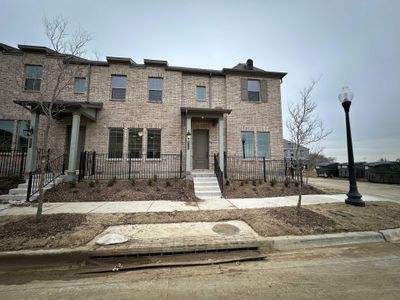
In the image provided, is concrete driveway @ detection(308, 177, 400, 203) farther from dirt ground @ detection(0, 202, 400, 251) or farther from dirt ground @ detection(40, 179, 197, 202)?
dirt ground @ detection(40, 179, 197, 202)

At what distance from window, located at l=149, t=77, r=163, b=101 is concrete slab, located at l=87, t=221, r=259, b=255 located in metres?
9.24

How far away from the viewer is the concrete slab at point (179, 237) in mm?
3602

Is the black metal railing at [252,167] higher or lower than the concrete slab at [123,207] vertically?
higher

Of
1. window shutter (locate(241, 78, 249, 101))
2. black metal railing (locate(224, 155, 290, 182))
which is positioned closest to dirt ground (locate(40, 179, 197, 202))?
black metal railing (locate(224, 155, 290, 182))

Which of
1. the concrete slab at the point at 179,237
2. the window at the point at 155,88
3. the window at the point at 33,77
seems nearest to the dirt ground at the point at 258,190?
the concrete slab at the point at 179,237

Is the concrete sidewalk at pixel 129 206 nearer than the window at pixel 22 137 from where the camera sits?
Yes

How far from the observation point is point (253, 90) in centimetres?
1332

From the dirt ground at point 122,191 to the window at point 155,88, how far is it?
5708 millimetres

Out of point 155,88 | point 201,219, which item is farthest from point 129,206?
point 155,88

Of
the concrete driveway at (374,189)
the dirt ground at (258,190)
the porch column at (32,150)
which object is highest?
the porch column at (32,150)

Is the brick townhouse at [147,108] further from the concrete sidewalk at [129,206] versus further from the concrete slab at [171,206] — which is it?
the concrete sidewalk at [129,206]

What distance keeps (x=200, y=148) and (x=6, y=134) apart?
1156cm

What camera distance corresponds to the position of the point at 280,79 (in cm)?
1367

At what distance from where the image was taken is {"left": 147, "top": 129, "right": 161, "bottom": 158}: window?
1176 cm
